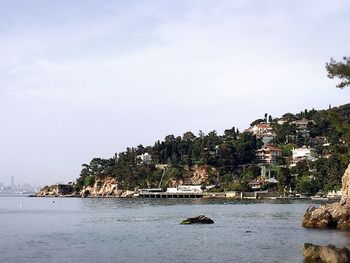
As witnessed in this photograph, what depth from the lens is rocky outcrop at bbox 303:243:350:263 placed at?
108ft

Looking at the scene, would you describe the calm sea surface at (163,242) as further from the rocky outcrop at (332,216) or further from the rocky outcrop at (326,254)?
the rocky outcrop at (332,216)

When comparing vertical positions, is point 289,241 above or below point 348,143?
below

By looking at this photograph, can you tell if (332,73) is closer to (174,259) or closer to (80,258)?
(174,259)

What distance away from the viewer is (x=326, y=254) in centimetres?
3394

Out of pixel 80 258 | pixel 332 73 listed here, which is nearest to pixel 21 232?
pixel 80 258

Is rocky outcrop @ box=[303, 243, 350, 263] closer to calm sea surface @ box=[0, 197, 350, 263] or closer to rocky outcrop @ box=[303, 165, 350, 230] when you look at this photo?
calm sea surface @ box=[0, 197, 350, 263]

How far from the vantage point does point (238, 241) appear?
5094cm

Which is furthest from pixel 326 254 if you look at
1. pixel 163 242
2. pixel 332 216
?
pixel 332 216

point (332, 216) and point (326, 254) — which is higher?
point (332, 216)

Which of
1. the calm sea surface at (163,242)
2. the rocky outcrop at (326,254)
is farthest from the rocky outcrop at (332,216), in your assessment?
the rocky outcrop at (326,254)

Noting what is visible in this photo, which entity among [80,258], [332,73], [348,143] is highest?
[332,73]

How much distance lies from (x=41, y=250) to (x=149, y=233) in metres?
17.5

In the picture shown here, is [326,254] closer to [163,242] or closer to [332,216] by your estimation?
[163,242]

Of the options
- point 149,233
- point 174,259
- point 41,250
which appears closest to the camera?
point 174,259
